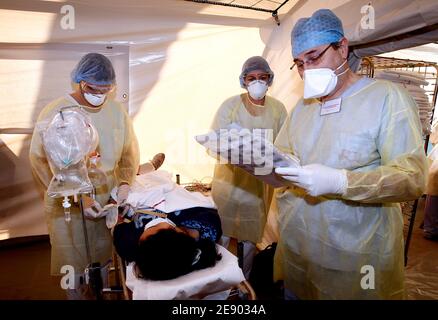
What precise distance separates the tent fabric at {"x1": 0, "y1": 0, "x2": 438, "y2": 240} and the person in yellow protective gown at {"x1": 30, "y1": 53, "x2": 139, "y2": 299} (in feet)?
4.23

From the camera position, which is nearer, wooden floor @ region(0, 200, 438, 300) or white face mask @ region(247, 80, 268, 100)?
white face mask @ region(247, 80, 268, 100)

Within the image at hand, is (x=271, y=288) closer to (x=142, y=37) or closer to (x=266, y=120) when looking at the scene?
(x=266, y=120)

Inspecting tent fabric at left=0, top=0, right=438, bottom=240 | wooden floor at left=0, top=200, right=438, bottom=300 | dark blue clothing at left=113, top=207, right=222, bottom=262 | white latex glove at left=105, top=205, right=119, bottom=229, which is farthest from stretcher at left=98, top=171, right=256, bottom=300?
tent fabric at left=0, top=0, right=438, bottom=240

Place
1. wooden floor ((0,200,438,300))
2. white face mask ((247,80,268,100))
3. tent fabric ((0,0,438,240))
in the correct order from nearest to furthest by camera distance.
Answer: white face mask ((247,80,268,100))
wooden floor ((0,200,438,300))
tent fabric ((0,0,438,240))

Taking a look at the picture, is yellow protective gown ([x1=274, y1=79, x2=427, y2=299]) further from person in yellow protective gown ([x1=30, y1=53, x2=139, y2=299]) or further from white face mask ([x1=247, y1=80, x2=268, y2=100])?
person in yellow protective gown ([x1=30, y1=53, x2=139, y2=299])

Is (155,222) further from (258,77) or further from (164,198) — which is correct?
(258,77)

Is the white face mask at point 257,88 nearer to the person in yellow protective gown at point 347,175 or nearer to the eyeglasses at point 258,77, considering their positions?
the eyeglasses at point 258,77

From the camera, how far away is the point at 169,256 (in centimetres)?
114

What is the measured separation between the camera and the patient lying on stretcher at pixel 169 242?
1131mm

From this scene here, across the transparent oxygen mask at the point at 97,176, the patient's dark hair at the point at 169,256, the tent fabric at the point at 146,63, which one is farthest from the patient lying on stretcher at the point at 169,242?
the tent fabric at the point at 146,63

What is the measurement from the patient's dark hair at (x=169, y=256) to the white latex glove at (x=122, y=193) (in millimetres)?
542

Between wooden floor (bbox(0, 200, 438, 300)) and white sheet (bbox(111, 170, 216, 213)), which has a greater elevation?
white sheet (bbox(111, 170, 216, 213))

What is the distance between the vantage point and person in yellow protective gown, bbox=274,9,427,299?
109cm

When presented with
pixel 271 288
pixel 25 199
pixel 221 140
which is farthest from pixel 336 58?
pixel 25 199
